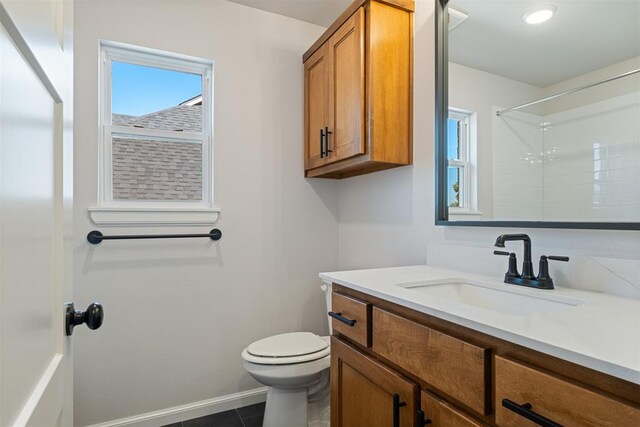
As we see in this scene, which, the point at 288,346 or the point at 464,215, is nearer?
the point at 464,215

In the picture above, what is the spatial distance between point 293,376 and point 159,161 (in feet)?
4.58

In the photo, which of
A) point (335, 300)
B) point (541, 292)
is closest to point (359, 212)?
point (335, 300)

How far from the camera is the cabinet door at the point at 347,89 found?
168 cm

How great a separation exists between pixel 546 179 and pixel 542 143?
0.41 feet

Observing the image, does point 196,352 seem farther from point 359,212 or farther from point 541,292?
point 541,292

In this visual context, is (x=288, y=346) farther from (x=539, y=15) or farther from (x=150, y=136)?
(x=539, y=15)

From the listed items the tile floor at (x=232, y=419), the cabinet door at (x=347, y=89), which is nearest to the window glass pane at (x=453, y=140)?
the cabinet door at (x=347, y=89)

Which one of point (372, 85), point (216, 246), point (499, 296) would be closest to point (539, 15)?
point (372, 85)

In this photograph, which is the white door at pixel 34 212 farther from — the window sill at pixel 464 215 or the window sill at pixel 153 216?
the window sill at pixel 464 215

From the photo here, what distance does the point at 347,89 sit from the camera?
179 cm

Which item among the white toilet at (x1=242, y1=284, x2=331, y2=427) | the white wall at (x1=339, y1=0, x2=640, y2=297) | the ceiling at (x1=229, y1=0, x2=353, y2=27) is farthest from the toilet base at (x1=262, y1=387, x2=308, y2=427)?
the ceiling at (x1=229, y1=0, x2=353, y2=27)

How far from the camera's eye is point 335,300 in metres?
1.35

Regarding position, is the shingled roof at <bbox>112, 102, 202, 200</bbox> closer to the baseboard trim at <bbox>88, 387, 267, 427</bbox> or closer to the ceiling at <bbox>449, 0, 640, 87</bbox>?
the baseboard trim at <bbox>88, 387, 267, 427</bbox>

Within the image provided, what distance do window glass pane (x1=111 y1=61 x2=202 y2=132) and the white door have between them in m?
1.32
